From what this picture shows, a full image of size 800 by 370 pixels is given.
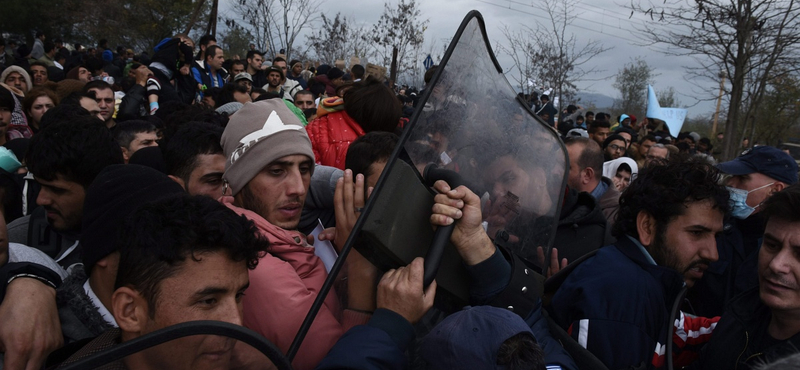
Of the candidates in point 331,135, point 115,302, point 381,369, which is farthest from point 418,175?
point 331,135

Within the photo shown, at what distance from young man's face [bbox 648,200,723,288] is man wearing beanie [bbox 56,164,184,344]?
1.89 m

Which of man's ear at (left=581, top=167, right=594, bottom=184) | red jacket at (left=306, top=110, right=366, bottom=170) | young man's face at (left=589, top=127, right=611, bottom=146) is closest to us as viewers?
red jacket at (left=306, top=110, right=366, bottom=170)

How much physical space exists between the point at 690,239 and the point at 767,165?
6.20ft

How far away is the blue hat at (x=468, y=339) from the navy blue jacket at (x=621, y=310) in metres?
0.49

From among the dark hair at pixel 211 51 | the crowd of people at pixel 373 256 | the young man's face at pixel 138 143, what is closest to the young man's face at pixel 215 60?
the dark hair at pixel 211 51

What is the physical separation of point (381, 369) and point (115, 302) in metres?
0.69

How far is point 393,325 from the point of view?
4.59ft

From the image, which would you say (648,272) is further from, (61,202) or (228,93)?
(228,93)

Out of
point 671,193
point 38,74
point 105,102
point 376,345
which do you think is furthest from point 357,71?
point 376,345

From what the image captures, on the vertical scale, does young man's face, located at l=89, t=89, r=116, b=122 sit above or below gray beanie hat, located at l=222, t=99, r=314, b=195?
below

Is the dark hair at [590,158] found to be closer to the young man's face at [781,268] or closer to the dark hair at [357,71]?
the young man's face at [781,268]

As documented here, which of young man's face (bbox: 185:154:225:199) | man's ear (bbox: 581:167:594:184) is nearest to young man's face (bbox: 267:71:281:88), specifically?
man's ear (bbox: 581:167:594:184)

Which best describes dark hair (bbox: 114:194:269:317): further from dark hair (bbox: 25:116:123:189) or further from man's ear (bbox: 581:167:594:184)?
man's ear (bbox: 581:167:594:184)

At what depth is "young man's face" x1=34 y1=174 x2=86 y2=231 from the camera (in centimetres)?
255
